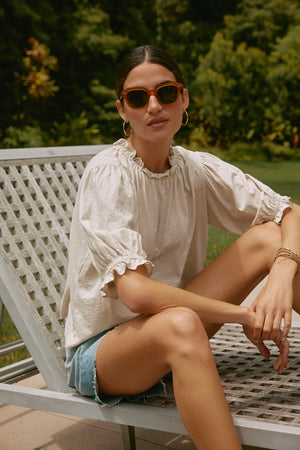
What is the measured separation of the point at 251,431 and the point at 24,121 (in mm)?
14762

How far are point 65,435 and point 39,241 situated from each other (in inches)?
37.2

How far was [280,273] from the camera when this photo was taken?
2.29 metres

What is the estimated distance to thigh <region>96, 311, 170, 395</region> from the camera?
6.49 feet

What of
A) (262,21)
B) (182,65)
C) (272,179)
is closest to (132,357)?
(272,179)

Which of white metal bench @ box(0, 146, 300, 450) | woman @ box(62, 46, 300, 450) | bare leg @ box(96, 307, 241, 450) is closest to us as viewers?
bare leg @ box(96, 307, 241, 450)

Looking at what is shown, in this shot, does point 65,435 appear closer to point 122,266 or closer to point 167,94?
point 122,266

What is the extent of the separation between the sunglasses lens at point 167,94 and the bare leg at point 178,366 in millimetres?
802

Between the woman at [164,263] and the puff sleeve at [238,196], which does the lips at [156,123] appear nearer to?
the woman at [164,263]

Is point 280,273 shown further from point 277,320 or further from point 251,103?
point 251,103

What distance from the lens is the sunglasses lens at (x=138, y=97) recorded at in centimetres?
226

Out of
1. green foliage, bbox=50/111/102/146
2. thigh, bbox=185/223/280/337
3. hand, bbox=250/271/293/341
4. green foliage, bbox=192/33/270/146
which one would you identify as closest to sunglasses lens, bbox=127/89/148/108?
thigh, bbox=185/223/280/337

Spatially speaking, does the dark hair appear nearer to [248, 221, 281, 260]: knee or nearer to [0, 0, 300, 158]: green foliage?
[248, 221, 281, 260]: knee

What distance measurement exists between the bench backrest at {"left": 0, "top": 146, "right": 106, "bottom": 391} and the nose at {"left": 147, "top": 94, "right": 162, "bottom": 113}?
38.4 inches

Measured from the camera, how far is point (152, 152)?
238 cm
